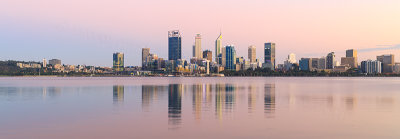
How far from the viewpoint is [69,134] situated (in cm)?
1848

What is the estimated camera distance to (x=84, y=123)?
898 inches

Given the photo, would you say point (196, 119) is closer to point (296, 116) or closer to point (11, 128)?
point (296, 116)

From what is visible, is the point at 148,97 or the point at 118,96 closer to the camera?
the point at 148,97

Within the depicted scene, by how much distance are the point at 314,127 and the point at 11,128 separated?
18320 millimetres

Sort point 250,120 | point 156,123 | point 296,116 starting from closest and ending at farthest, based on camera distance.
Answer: point 156,123 → point 250,120 → point 296,116

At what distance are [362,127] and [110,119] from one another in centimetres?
1690

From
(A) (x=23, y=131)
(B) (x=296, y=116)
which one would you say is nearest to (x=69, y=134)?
(A) (x=23, y=131)

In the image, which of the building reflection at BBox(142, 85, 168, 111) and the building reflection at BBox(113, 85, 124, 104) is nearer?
the building reflection at BBox(142, 85, 168, 111)

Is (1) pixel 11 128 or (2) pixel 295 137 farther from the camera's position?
(1) pixel 11 128

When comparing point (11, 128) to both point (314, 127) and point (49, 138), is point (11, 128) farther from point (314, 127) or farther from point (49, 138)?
point (314, 127)

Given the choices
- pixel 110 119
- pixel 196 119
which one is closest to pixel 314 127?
pixel 196 119

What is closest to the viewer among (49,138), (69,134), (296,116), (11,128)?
(49,138)

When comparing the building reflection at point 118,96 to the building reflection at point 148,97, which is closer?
the building reflection at point 148,97

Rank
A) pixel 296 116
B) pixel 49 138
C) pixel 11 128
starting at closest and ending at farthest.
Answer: pixel 49 138 < pixel 11 128 < pixel 296 116
